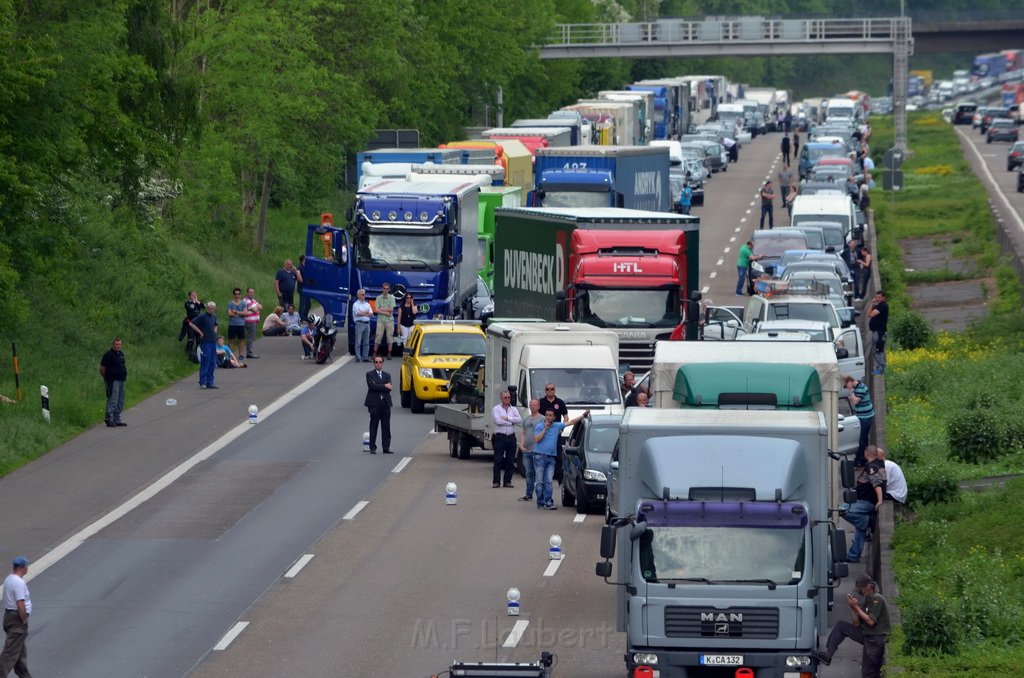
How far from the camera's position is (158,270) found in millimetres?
46406

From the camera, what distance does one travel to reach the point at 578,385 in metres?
32.2

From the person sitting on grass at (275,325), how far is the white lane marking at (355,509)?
66.1ft

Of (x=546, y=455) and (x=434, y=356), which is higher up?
(x=434, y=356)

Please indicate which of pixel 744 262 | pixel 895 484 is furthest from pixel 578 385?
pixel 744 262

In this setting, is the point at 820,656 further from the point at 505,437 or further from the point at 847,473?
the point at 505,437

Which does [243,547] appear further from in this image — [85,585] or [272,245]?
[272,245]

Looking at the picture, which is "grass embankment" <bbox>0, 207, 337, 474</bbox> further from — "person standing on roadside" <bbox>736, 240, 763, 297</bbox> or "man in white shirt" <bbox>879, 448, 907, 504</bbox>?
"man in white shirt" <bbox>879, 448, 907, 504</bbox>

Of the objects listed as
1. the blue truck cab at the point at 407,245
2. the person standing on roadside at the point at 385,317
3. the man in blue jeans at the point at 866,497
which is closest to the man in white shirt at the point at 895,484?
the man in blue jeans at the point at 866,497

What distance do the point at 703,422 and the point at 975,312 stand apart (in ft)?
111

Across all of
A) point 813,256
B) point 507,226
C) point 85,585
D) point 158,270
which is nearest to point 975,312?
point 813,256

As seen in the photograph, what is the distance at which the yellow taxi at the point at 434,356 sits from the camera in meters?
38.4

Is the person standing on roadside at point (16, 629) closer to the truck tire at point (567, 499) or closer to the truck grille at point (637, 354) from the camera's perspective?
the truck tire at point (567, 499)

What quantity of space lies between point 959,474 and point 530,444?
6.37m

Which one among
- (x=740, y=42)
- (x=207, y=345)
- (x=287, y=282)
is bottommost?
(x=207, y=345)
